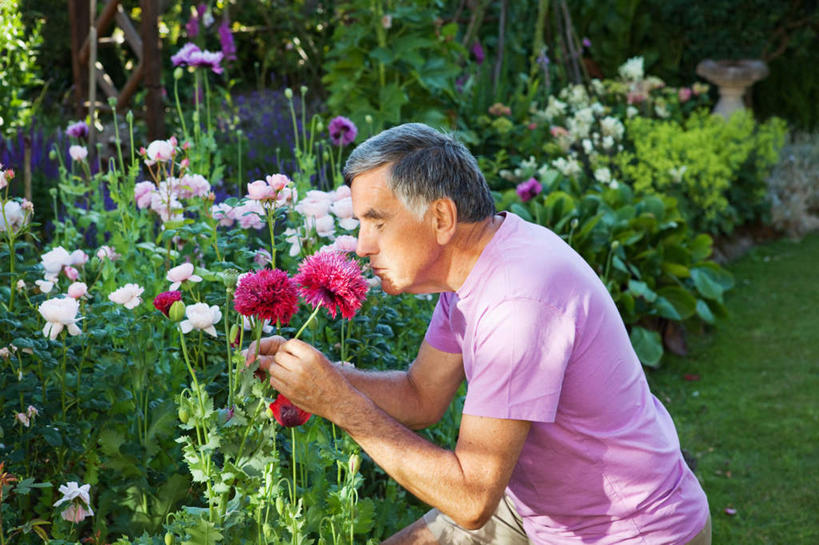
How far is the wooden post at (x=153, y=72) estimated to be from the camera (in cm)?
408

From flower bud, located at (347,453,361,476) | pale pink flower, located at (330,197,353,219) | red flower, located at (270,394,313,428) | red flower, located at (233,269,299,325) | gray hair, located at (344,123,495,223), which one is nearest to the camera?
red flower, located at (233,269,299,325)

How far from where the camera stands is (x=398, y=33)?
4.93m

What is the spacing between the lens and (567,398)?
1.76 meters

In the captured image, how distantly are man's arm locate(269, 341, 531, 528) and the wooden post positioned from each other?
2801mm

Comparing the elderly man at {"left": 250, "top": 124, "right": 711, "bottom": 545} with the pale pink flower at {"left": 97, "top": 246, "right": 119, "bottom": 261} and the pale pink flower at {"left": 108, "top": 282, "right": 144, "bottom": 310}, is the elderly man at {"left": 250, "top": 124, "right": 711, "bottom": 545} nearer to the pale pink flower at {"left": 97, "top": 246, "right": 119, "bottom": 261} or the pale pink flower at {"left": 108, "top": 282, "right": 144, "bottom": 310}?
the pale pink flower at {"left": 108, "top": 282, "right": 144, "bottom": 310}

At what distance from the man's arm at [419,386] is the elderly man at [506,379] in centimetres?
8

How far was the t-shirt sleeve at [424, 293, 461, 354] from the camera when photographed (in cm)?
199

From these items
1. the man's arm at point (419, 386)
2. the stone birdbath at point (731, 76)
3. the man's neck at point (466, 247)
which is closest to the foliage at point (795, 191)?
the stone birdbath at point (731, 76)

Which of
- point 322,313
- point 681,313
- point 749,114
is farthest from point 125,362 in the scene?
point 749,114

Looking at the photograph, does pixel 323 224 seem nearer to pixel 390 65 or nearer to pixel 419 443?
pixel 419 443

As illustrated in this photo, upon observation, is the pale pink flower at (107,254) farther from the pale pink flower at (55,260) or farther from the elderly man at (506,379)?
the elderly man at (506,379)

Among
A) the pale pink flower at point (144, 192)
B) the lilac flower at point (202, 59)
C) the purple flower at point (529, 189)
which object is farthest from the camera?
the purple flower at point (529, 189)

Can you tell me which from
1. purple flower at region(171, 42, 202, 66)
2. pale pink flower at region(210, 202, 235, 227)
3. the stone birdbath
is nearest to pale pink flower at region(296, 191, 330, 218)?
pale pink flower at region(210, 202, 235, 227)

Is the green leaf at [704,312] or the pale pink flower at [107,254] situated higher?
the pale pink flower at [107,254]
